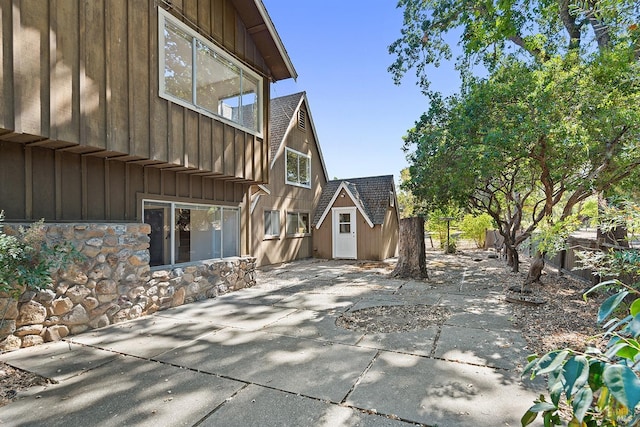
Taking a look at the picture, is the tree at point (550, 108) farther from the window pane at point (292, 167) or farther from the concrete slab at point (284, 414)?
the window pane at point (292, 167)

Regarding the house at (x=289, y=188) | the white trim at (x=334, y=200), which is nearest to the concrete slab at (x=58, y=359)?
the house at (x=289, y=188)

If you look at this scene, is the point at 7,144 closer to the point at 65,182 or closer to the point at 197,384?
the point at 65,182

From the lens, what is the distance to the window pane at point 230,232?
7811 millimetres

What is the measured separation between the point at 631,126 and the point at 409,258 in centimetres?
551

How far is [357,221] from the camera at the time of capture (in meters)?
14.5

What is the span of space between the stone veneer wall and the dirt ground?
27.7 inches

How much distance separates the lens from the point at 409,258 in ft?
31.6

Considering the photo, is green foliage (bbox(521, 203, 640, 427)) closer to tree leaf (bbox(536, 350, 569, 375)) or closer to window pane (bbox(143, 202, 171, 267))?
tree leaf (bbox(536, 350, 569, 375))

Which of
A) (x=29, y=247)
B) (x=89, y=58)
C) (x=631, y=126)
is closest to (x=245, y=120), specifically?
(x=89, y=58)

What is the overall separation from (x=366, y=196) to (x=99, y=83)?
1175 cm

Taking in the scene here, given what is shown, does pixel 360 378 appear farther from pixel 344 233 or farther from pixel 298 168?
pixel 298 168

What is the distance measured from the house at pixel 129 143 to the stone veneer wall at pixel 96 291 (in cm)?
2

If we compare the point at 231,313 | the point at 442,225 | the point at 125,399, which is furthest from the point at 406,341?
the point at 442,225

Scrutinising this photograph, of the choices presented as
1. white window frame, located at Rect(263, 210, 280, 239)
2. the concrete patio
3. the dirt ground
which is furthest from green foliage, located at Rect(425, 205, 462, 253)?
the concrete patio
